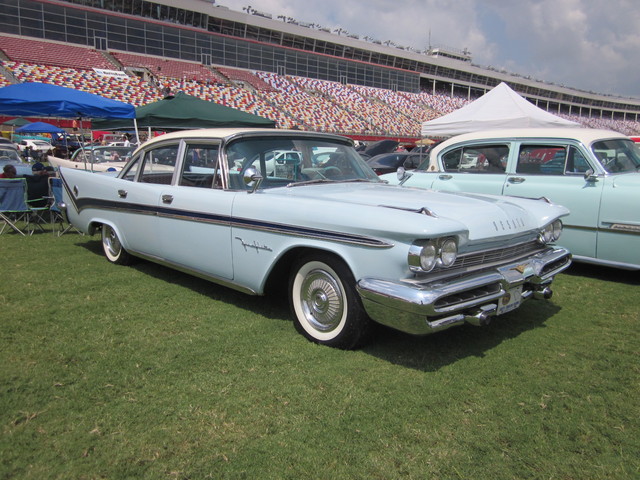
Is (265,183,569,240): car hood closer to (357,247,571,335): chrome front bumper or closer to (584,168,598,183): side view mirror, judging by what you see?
(357,247,571,335): chrome front bumper

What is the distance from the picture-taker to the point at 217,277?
159 inches

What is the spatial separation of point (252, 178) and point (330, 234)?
2.97 feet

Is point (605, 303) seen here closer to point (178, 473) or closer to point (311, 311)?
point (311, 311)

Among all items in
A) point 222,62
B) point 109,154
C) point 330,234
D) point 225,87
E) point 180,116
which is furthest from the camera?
point 222,62

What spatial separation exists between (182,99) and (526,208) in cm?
815

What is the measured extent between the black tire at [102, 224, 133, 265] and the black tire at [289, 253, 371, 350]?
108 inches

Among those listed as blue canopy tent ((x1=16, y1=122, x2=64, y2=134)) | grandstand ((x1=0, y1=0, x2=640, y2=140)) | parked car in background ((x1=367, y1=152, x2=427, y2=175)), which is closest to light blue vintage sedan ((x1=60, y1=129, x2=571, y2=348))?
parked car in background ((x1=367, y1=152, x2=427, y2=175))

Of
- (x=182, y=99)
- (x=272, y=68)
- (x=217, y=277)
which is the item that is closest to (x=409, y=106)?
(x=272, y=68)

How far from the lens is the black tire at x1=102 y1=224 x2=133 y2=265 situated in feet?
18.0

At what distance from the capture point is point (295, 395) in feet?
9.09

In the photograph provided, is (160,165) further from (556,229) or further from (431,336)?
(556,229)

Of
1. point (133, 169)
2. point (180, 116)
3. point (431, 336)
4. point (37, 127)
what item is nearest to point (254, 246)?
point (431, 336)

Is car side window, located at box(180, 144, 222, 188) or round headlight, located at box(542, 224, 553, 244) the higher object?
car side window, located at box(180, 144, 222, 188)

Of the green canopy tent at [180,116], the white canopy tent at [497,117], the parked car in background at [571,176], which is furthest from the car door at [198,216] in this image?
the white canopy tent at [497,117]
